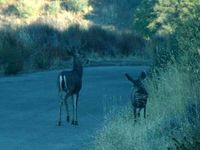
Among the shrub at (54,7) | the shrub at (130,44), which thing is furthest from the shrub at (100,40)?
the shrub at (54,7)

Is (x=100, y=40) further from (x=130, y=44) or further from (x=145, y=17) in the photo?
(x=145, y=17)

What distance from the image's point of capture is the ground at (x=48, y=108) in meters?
14.2

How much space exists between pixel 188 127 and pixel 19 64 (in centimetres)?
2262

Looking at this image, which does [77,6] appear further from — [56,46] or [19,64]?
[19,64]

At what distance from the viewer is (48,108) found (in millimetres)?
19672

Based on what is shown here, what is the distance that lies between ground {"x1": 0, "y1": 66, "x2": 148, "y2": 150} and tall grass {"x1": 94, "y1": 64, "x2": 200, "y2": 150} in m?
1.23

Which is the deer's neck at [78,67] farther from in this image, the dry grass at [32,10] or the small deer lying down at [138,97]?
the dry grass at [32,10]

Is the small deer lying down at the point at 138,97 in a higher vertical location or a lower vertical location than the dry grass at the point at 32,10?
lower

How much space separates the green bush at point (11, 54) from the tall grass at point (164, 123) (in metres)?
17.1

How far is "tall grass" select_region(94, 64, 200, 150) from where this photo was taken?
10430mm

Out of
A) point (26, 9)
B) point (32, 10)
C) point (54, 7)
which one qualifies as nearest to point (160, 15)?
point (26, 9)

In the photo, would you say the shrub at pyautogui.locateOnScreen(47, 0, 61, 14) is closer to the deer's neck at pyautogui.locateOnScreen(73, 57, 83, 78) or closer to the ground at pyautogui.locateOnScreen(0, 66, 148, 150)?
the ground at pyautogui.locateOnScreen(0, 66, 148, 150)

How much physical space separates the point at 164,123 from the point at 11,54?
22.1 metres

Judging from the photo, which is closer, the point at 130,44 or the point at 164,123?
the point at 164,123
